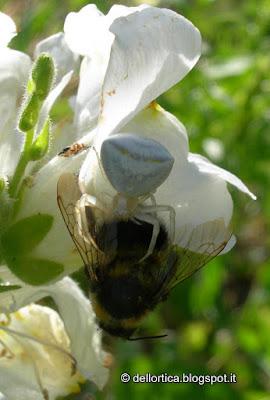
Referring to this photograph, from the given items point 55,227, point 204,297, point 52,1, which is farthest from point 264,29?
point 55,227

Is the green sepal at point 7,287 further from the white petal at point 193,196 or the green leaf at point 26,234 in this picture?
the white petal at point 193,196

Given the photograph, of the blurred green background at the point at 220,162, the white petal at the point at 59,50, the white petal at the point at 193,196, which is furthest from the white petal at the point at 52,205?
the blurred green background at the point at 220,162

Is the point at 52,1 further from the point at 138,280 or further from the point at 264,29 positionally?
the point at 138,280

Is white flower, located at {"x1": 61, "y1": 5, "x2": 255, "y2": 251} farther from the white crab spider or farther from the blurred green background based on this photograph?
the blurred green background

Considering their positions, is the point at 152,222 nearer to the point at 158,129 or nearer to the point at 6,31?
the point at 158,129

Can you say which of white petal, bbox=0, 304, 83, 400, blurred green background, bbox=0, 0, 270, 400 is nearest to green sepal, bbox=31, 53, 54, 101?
white petal, bbox=0, 304, 83, 400
